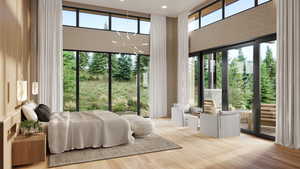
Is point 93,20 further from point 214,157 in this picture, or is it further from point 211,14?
point 214,157

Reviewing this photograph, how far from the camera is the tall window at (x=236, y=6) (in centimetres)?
473

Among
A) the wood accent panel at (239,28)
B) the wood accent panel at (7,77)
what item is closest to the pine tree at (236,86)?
the wood accent panel at (239,28)

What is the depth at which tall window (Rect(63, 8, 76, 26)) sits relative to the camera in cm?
604

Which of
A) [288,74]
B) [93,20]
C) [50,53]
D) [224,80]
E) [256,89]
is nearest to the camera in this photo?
[288,74]

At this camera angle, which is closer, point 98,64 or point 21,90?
point 21,90

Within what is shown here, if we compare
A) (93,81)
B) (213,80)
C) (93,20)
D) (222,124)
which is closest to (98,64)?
(93,81)

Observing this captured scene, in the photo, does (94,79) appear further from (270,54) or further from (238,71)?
(270,54)

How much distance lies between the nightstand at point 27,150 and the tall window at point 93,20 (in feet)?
14.1

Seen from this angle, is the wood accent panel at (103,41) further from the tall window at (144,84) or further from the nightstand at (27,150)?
the nightstand at (27,150)

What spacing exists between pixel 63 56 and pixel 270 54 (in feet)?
18.8

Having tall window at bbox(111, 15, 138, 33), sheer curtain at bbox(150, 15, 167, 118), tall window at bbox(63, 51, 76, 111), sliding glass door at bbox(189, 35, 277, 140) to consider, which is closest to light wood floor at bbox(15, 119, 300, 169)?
sliding glass door at bbox(189, 35, 277, 140)

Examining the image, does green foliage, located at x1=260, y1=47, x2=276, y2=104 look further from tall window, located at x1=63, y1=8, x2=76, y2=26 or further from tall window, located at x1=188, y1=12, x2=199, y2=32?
tall window, located at x1=63, y1=8, x2=76, y2=26

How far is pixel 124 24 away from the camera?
270 inches

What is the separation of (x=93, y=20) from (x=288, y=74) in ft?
18.5
